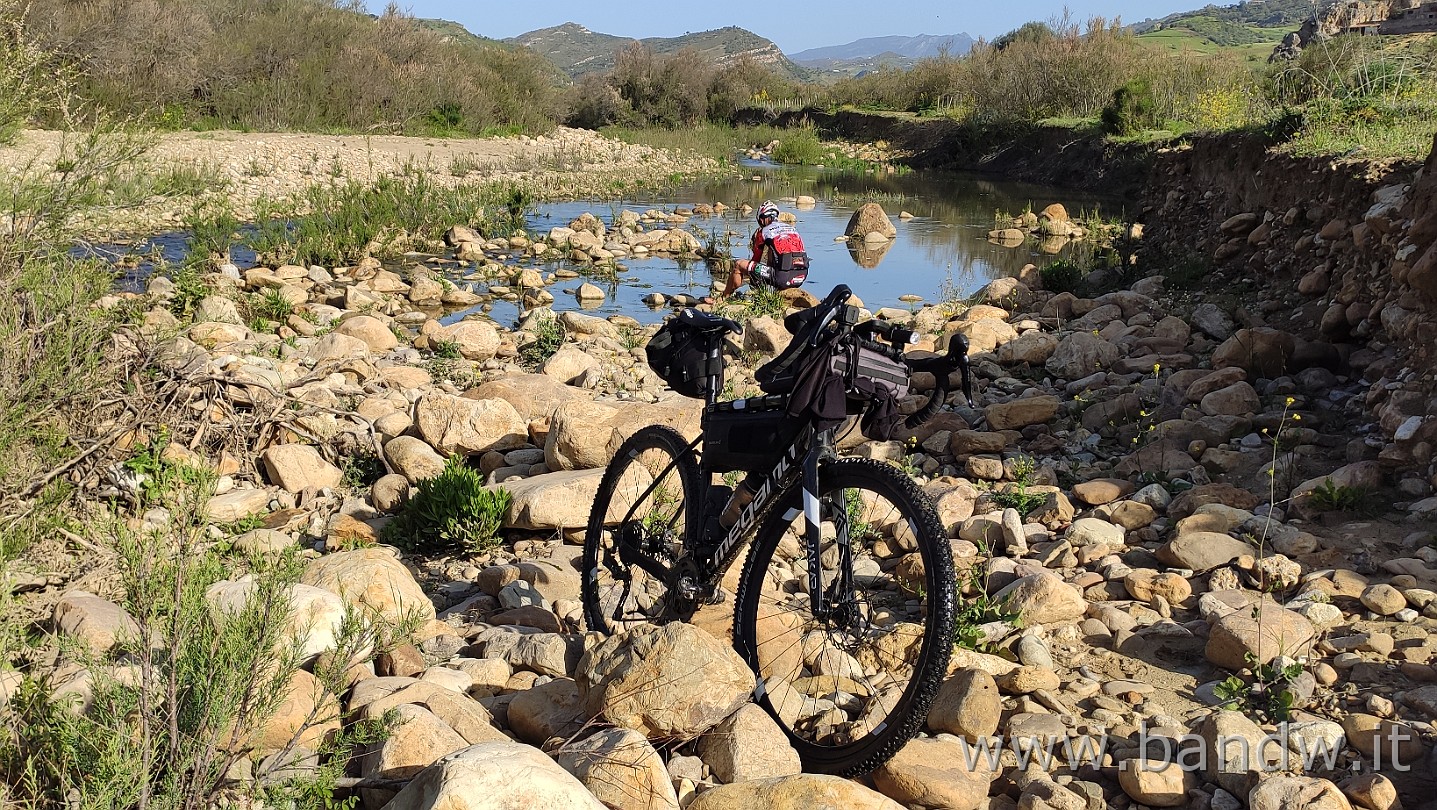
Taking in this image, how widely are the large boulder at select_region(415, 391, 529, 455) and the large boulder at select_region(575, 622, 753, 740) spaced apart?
3797 millimetres

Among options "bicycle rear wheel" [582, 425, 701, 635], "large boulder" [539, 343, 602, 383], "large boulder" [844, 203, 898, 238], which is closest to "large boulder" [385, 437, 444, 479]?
"bicycle rear wheel" [582, 425, 701, 635]

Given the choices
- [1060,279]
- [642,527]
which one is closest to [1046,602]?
[642,527]

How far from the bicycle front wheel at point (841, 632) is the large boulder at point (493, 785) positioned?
898mm

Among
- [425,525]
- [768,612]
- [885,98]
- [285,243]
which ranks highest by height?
[885,98]

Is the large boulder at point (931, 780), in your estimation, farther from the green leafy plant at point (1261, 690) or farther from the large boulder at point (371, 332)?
the large boulder at point (371, 332)

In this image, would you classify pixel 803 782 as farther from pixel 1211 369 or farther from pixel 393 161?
pixel 393 161

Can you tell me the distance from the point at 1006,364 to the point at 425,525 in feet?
18.9

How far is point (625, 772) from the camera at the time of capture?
2.74 m

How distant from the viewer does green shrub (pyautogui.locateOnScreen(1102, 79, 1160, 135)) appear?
24422 mm

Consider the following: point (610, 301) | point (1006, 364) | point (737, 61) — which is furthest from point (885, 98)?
point (1006, 364)

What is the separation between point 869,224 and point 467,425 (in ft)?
44.2

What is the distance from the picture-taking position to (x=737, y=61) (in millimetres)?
55312

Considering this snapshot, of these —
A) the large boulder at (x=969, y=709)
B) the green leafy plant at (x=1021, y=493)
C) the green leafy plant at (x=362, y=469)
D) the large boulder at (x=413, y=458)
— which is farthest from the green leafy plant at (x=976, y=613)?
the green leafy plant at (x=362, y=469)

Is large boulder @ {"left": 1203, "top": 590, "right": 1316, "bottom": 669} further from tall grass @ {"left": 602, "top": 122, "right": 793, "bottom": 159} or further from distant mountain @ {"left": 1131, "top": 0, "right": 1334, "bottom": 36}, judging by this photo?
distant mountain @ {"left": 1131, "top": 0, "right": 1334, "bottom": 36}
